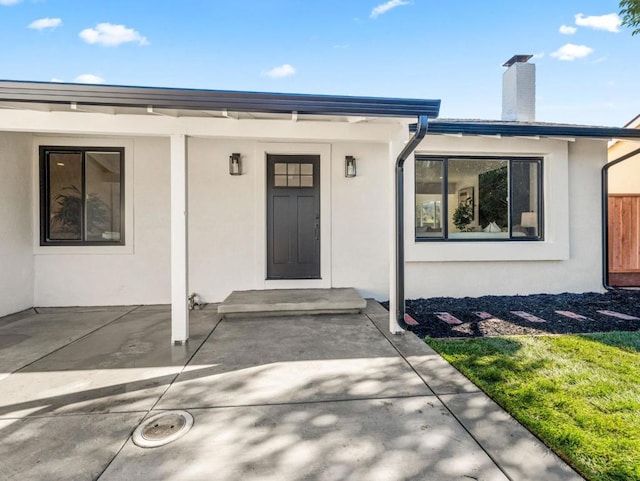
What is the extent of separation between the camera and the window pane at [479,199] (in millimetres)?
5797

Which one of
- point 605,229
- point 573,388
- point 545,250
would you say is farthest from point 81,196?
point 605,229

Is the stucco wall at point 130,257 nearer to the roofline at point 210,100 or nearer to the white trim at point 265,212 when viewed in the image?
the white trim at point 265,212

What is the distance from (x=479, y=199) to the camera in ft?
19.3

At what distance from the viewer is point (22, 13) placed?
6246 millimetres

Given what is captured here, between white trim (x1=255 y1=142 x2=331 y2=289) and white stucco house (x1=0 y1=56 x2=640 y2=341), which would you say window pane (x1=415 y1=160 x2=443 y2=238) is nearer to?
white stucco house (x1=0 y1=56 x2=640 y2=341)

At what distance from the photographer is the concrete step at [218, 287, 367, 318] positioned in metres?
4.55

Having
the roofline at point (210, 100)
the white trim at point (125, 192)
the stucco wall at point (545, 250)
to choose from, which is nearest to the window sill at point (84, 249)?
the white trim at point (125, 192)

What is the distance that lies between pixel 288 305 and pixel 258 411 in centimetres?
240

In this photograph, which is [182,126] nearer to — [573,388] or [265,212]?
[265,212]

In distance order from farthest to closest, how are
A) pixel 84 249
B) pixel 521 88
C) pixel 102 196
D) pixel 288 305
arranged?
pixel 521 88
pixel 102 196
pixel 84 249
pixel 288 305

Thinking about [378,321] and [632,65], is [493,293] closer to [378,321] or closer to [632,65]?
[378,321]

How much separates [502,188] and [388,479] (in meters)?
5.65

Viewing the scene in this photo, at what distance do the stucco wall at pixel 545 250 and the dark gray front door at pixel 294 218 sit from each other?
173cm

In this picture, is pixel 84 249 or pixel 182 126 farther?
pixel 84 249
